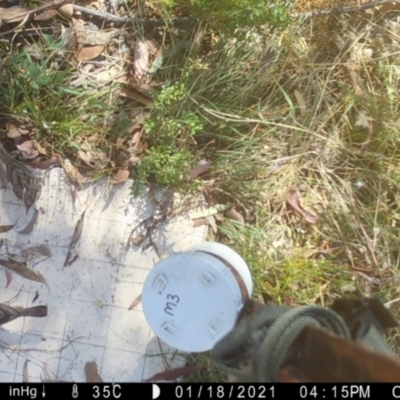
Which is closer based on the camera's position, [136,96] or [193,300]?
[193,300]

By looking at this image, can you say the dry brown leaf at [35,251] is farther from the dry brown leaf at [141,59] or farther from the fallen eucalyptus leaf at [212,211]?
the dry brown leaf at [141,59]

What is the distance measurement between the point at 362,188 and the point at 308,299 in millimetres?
421

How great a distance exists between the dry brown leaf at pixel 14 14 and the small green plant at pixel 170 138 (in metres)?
0.58

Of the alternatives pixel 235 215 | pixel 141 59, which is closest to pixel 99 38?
pixel 141 59

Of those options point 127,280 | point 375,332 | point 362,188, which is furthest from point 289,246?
point 127,280

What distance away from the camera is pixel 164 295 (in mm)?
1583

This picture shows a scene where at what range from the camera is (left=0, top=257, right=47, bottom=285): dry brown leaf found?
187cm

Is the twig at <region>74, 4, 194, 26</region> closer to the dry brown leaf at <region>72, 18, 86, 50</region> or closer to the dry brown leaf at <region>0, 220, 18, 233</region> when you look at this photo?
the dry brown leaf at <region>72, 18, 86, 50</region>

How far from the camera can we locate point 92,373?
183 centimetres

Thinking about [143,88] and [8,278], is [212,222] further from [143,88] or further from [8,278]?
[8,278]

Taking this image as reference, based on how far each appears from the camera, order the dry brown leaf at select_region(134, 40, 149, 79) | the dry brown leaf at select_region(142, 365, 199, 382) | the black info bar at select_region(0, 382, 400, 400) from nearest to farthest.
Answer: the black info bar at select_region(0, 382, 400, 400) < the dry brown leaf at select_region(142, 365, 199, 382) < the dry brown leaf at select_region(134, 40, 149, 79)

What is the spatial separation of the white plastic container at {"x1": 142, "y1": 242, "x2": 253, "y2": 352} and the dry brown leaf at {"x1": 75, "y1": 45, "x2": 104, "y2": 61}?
833mm

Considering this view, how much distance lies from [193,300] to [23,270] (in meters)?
0.66

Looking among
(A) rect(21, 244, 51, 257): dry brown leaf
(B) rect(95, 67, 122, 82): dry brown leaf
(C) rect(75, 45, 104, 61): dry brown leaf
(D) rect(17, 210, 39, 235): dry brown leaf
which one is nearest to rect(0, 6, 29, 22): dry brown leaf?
(C) rect(75, 45, 104, 61): dry brown leaf
